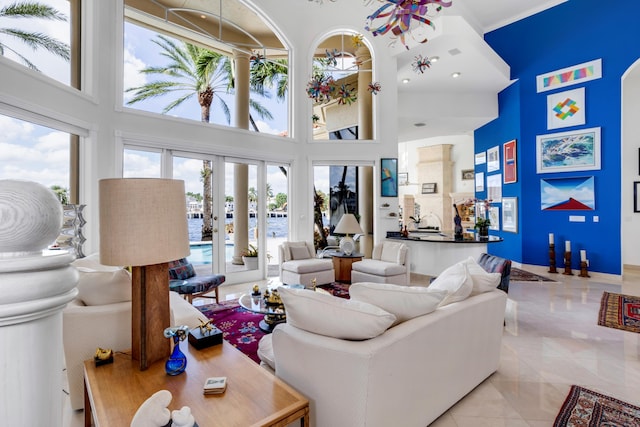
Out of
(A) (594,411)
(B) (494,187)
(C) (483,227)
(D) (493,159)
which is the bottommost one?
(A) (594,411)

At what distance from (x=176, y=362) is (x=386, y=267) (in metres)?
3.49

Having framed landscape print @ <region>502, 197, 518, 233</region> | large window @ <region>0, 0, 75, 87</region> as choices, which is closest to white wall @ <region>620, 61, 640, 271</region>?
framed landscape print @ <region>502, 197, 518, 233</region>

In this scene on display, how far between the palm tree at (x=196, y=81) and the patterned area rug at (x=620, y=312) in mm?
5395

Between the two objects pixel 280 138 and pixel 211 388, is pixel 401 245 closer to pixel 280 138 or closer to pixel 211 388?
pixel 280 138

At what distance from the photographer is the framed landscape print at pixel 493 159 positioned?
731 cm

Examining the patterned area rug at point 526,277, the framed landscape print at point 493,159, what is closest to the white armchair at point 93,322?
the patterned area rug at point 526,277

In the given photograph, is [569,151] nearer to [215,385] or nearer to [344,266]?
[344,266]

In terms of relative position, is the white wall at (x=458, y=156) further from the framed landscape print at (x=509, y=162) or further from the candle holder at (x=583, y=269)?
the candle holder at (x=583, y=269)

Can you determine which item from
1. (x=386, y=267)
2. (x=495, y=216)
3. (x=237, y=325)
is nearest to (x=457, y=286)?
(x=237, y=325)

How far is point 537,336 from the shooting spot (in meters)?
3.08

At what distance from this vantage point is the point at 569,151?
19.3 feet

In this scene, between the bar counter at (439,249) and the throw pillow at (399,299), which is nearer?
the throw pillow at (399,299)

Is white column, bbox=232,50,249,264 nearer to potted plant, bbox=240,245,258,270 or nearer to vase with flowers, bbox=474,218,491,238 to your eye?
potted plant, bbox=240,245,258,270

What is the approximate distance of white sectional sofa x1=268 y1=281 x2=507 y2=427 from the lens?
135 centimetres
